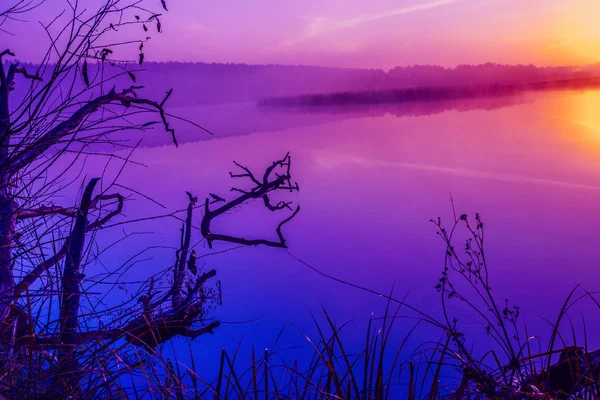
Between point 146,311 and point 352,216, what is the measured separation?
390 inches

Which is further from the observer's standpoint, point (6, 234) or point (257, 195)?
point (257, 195)

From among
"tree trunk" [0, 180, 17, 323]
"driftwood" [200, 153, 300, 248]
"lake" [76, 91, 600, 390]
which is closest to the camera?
"tree trunk" [0, 180, 17, 323]

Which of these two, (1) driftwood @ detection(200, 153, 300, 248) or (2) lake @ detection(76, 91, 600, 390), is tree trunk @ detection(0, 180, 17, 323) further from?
(1) driftwood @ detection(200, 153, 300, 248)

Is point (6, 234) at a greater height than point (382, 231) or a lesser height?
greater

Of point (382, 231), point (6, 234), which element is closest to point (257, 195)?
point (6, 234)

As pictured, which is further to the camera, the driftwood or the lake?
the lake

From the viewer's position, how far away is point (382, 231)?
1037 cm

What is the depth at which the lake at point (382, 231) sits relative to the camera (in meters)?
7.17

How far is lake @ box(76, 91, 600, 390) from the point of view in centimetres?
717

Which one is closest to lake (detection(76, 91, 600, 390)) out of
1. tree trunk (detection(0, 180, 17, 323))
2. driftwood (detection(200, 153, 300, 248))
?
driftwood (detection(200, 153, 300, 248))

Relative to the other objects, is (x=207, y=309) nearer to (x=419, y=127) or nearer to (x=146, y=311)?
(x=146, y=311)

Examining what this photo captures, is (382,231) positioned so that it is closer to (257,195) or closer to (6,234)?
(257,195)

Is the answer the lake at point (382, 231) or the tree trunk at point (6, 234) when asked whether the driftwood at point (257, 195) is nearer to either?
the lake at point (382, 231)

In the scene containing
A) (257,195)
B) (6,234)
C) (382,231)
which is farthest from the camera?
(382,231)
